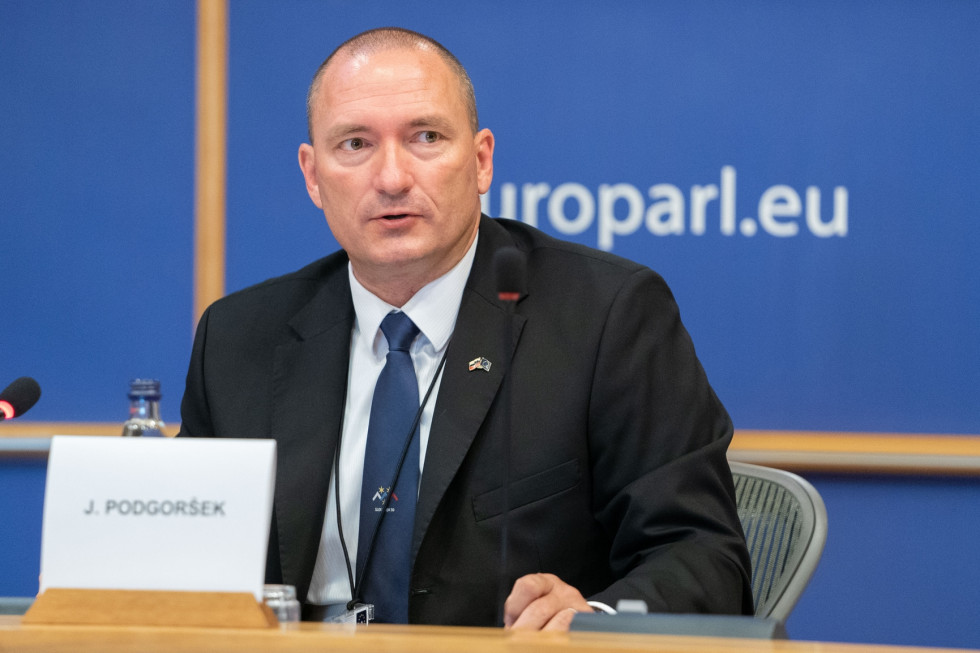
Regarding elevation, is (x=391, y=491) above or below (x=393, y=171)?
below

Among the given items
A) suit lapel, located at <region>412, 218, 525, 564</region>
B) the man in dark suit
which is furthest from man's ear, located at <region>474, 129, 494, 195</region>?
suit lapel, located at <region>412, 218, 525, 564</region>

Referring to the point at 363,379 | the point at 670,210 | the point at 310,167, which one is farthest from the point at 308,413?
the point at 670,210

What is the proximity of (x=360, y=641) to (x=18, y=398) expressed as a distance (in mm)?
804

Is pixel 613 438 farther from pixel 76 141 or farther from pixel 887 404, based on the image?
pixel 76 141

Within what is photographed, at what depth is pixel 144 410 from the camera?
2.15 m

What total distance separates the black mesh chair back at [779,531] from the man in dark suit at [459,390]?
0.65 ft

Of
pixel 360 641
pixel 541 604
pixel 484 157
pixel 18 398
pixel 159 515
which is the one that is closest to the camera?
pixel 360 641

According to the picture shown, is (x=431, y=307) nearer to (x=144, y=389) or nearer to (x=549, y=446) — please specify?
(x=549, y=446)

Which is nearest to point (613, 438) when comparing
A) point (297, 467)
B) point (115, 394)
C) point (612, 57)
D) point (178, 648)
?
point (297, 467)

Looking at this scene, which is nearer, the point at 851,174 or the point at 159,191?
the point at 851,174

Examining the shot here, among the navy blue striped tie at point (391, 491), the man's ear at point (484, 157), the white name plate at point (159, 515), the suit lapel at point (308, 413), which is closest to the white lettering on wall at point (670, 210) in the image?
the man's ear at point (484, 157)

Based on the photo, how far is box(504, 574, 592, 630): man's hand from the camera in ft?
4.78

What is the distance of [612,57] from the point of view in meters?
3.29

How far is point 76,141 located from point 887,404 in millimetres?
2595
